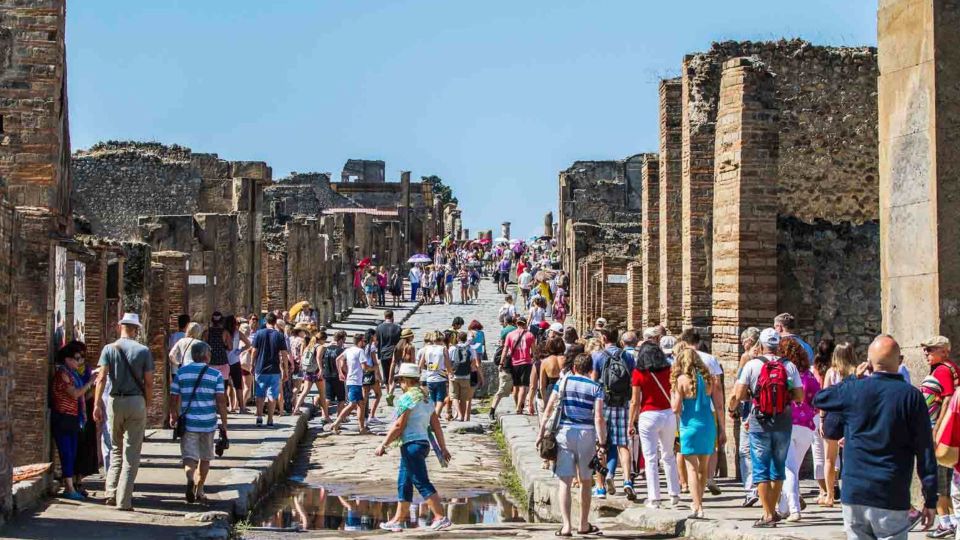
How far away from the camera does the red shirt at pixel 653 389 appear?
13.4 m

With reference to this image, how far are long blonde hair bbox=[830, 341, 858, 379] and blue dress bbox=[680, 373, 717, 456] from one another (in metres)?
1.20

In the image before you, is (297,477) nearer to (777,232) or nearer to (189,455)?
(189,455)

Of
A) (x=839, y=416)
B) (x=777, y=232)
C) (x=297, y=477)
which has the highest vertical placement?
(x=777, y=232)

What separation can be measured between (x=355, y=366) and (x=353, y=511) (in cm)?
642

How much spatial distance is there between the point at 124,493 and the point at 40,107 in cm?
488

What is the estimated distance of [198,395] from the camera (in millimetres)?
13672

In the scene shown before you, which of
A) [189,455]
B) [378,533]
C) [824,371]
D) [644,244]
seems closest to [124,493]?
[189,455]

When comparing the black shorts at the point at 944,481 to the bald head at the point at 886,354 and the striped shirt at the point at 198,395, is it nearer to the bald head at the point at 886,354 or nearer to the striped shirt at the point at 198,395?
the bald head at the point at 886,354

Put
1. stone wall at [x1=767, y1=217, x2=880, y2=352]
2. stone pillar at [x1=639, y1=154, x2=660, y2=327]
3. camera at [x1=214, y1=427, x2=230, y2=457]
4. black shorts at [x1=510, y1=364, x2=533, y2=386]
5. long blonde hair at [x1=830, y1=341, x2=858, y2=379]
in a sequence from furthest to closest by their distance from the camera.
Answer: stone pillar at [x1=639, y1=154, x2=660, y2=327] < black shorts at [x1=510, y1=364, x2=533, y2=386] < stone wall at [x1=767, y1=217, x2=880, y2=352] < camera at [x1=214, y1=427, x2=230, y2=457] < long blonde hair at [x1=830, y1=341, x2=858, y2=379]

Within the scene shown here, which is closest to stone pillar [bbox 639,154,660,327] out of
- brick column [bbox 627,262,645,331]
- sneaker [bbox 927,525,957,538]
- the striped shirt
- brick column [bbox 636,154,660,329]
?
brick column [bbox 636,154,660,329]

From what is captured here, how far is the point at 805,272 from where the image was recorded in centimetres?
1628

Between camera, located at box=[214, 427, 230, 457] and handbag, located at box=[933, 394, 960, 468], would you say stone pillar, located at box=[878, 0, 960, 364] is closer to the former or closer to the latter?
handbag, located at box=[933, 394, 960, 468]

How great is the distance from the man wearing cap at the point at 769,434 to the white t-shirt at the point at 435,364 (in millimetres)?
10142

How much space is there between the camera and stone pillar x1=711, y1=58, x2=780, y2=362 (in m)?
16.0
